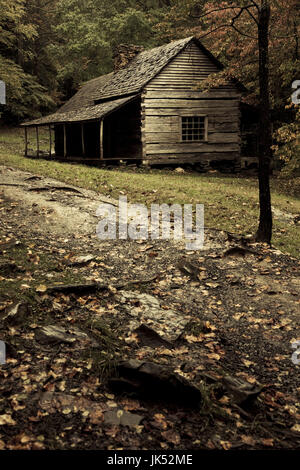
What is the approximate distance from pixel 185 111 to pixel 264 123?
46.7 feet

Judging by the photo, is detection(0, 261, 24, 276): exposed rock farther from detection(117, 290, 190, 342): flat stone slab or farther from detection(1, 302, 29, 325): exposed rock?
detection(117, 290, 190, 342): flat stone slab

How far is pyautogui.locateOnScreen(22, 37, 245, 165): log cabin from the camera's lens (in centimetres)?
2144

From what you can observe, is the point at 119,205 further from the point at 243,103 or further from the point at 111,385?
the point at 243,103

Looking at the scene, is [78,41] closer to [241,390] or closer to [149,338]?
[149,338]

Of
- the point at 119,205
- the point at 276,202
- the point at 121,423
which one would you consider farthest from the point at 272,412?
the point at 276,202

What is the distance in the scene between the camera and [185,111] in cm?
2214

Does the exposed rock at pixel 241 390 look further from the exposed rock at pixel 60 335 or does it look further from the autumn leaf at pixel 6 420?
the autumn leaf at pixel 6 420

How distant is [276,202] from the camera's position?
14.9m

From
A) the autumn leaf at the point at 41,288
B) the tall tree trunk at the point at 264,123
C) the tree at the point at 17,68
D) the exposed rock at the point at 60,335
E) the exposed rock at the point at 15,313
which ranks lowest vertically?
the exposed rock at the point at 60,335

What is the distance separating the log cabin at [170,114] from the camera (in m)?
21.4

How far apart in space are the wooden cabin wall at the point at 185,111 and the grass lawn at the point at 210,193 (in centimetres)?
192

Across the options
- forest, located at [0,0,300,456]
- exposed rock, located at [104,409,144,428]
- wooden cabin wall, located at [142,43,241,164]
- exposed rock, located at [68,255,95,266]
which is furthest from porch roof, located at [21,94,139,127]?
exposed rock, located at [104,409,144,428]

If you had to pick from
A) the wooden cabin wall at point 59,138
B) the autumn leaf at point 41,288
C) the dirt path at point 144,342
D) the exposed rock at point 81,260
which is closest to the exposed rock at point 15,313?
the dirt path at point 144,342

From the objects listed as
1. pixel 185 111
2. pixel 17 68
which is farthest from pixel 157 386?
pixel 185 111
